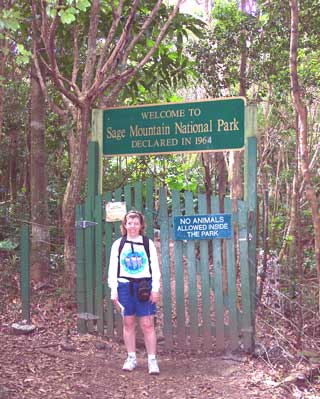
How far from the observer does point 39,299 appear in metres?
7.63

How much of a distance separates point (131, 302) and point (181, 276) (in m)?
0.83

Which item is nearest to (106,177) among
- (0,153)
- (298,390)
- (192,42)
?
(0,153)

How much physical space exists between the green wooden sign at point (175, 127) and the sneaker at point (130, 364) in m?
2.44

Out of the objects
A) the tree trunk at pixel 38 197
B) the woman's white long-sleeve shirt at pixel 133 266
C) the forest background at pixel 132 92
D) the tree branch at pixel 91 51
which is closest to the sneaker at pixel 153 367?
the woman's white long-sleeve shirt at pixel 133 266

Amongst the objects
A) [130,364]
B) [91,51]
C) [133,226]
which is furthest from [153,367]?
[91,51]

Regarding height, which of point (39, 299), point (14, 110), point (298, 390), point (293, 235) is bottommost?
point (298, 390)

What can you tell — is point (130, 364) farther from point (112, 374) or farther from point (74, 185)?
point (74, 185)

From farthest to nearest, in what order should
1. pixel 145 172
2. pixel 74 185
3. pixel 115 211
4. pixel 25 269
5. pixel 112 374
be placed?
pixel 145 172 → pixel 74 185 → pixel 25 269 → pixel 115 211 → pixel 112 374

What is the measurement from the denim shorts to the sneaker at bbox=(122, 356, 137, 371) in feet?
1.53

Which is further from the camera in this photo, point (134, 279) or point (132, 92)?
point (132, 92)

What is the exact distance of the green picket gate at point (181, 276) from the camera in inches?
228

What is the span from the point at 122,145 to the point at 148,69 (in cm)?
258

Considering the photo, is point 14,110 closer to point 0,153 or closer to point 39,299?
point 0,153

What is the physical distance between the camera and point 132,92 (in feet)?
30.0
